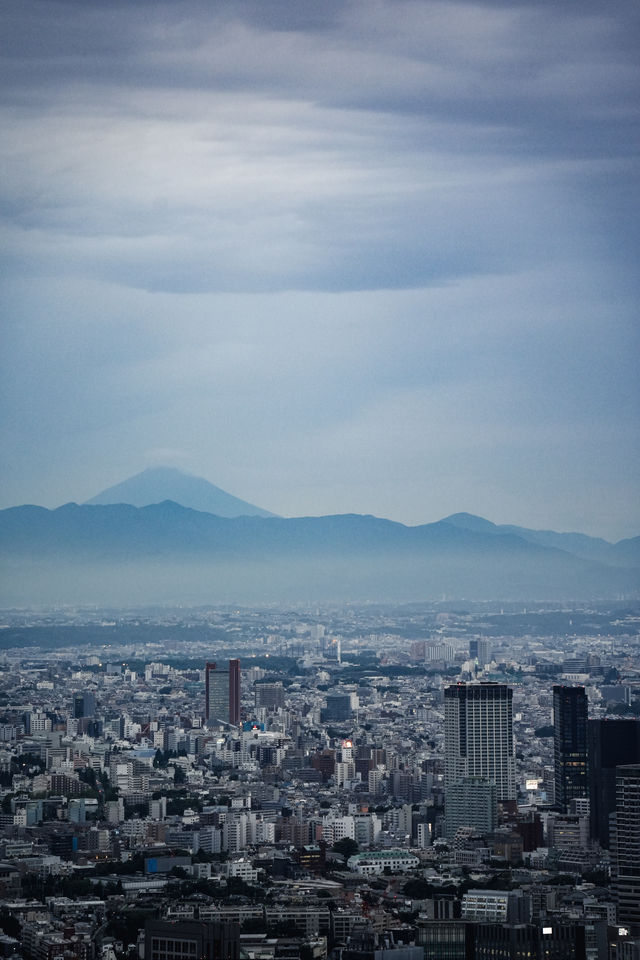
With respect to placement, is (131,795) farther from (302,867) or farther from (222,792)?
(302,867)

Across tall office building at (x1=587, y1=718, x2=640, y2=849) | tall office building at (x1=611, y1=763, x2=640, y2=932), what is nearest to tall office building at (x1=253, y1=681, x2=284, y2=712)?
tall office building at (x1=587, y1=718, x2=640, y2=849)

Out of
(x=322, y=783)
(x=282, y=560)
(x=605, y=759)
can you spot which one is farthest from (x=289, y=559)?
(x=605, y=759)

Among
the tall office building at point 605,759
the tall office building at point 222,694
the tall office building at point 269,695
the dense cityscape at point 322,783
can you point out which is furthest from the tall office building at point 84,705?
the tall office building at point 605,759

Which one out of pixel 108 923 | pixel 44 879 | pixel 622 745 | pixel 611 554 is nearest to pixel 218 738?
pixel 611 554

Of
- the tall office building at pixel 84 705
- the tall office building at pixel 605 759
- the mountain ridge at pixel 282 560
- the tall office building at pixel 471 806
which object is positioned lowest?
the tall office building at pixel 471 806

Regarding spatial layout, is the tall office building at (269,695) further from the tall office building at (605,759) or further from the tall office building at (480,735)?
the tall office building at (605,759)
